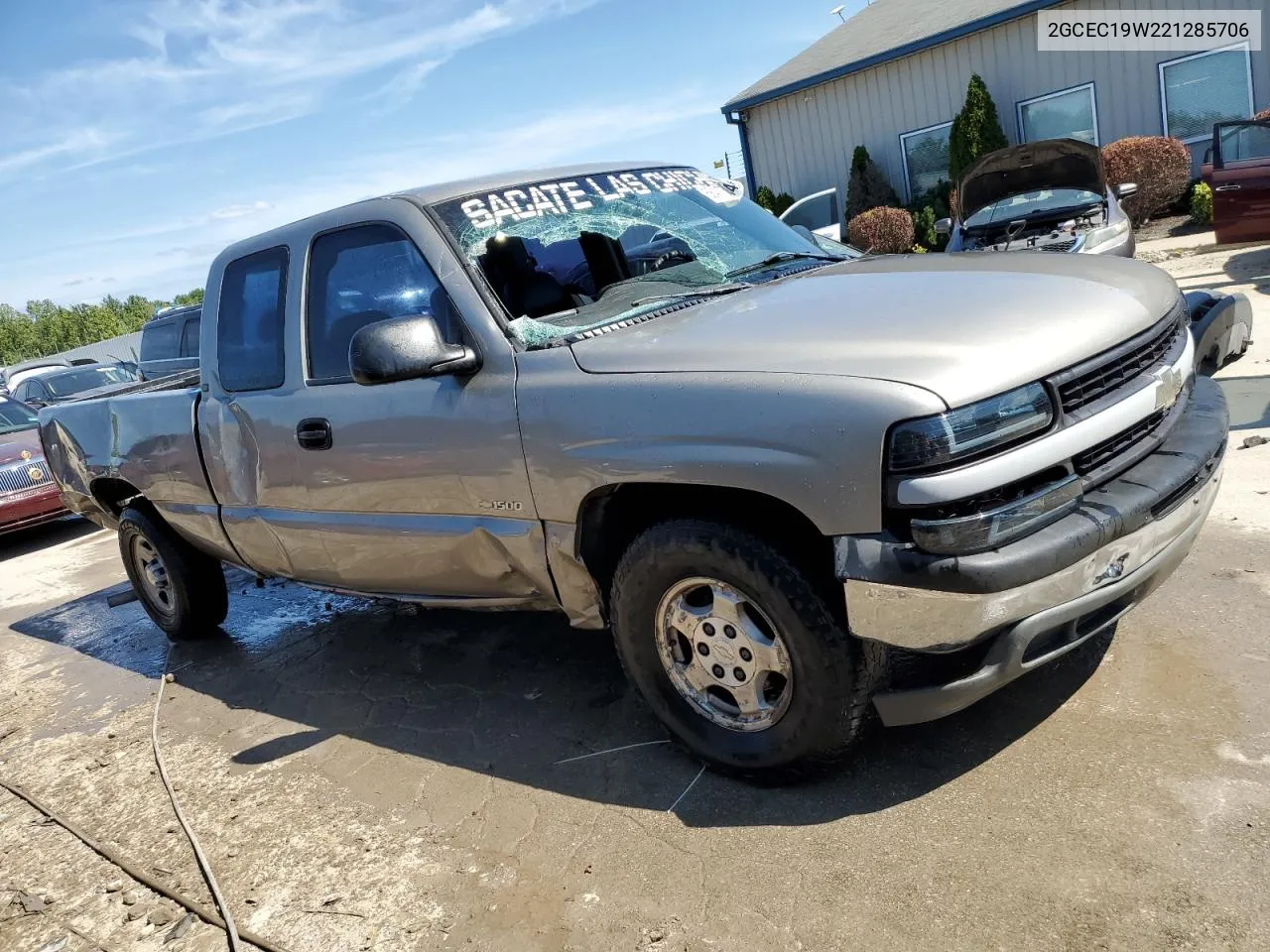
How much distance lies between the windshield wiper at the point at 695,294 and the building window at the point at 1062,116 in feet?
47.3

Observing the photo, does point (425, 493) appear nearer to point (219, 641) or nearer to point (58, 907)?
point (58, 907)

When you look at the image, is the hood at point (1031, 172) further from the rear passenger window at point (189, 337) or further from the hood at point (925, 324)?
the rear passenger window at point (189, 337)

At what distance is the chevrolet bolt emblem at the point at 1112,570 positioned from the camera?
8.31 feet

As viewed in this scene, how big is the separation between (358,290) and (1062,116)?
15.6 meters

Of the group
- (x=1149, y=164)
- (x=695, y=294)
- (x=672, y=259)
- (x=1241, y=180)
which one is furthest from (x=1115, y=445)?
(x=1149, y=164)

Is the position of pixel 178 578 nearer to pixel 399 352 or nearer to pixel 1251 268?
pixel 399 352

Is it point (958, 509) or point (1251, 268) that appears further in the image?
point (1251, 268)

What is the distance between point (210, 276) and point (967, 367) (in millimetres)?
3568

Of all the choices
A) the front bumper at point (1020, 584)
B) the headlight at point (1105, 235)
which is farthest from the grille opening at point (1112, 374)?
the headlight at point (1105, 235)

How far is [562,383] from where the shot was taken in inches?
118

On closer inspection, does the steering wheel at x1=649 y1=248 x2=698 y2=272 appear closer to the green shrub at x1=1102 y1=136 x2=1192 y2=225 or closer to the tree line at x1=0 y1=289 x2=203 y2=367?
the green shrub at x1=1102 y1=136 x2=1192 y2=225

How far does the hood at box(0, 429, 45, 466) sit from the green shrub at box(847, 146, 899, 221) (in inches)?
536

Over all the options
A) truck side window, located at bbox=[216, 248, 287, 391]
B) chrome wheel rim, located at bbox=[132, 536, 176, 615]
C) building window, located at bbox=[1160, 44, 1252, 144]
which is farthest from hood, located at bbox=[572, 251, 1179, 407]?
building window, located at bbox=[1160, 44, 1252, 144]

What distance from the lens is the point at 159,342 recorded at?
11.9 metres
